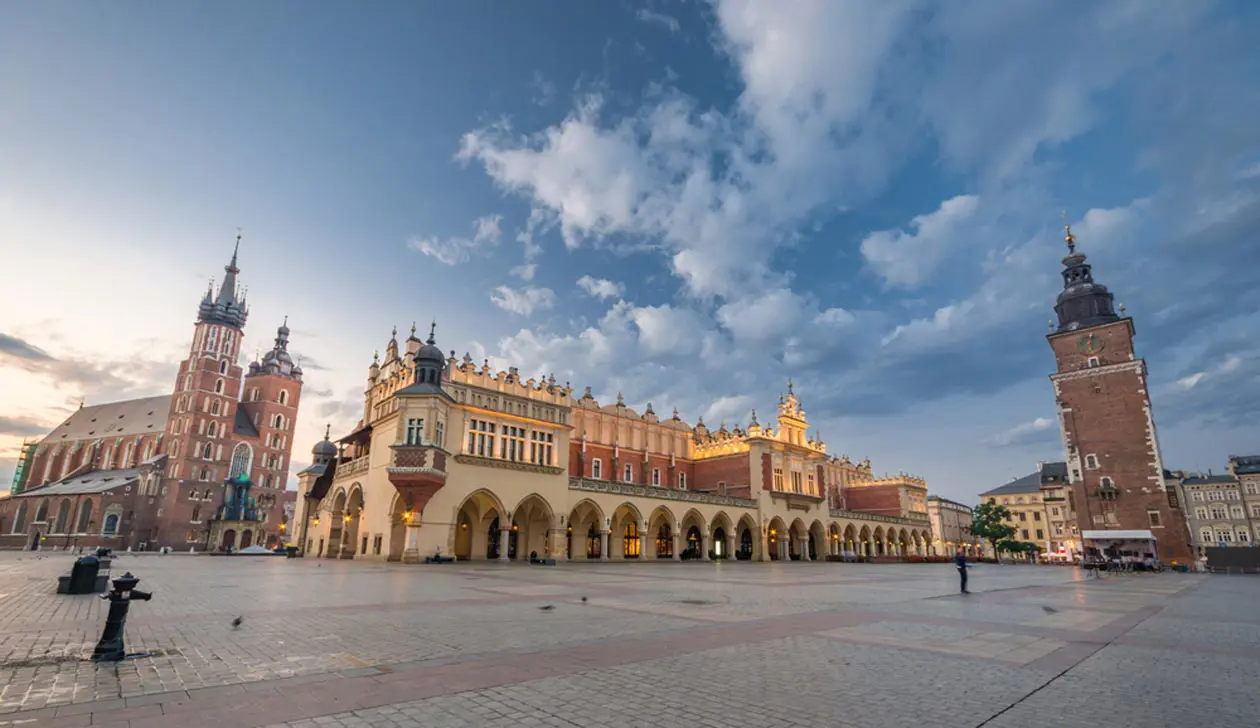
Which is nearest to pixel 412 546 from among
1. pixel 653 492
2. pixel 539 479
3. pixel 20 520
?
pixel 539 479

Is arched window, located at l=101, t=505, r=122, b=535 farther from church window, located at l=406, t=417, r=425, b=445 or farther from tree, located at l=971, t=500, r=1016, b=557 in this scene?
tree, located at l=971, t=500, r=1016, b=557

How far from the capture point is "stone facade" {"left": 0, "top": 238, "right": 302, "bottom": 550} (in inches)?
2766

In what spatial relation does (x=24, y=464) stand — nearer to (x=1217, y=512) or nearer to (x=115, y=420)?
(x=115, y=420)

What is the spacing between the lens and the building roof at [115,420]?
277ft

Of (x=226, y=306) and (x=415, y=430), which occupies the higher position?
(x=226, y=306)

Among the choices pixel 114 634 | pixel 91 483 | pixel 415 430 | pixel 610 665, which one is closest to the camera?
pixel 114 634

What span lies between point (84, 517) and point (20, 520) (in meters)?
10.7

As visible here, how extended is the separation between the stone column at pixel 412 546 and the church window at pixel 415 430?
454cm

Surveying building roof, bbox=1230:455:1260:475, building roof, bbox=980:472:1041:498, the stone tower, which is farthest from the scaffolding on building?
building roof, bbox=1230:455:1260:475

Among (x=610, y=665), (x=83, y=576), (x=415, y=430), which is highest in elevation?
(x=415, y=430)

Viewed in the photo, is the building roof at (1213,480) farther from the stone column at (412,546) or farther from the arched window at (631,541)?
the stone column at (412,546)

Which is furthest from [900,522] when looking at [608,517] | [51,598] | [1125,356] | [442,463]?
[51,598]

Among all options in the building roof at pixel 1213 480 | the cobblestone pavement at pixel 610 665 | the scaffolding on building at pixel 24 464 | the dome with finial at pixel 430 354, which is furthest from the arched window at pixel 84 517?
the building roof at pixel 1213 480

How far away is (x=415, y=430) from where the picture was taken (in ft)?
108
